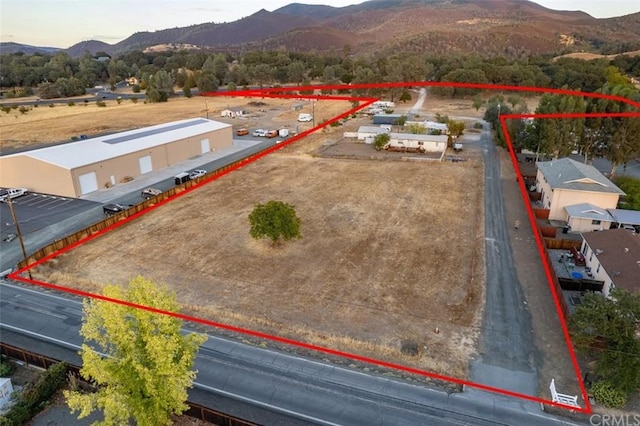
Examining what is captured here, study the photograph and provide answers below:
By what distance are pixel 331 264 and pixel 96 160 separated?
84.5ft

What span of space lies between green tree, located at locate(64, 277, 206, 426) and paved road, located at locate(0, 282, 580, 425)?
323 cm

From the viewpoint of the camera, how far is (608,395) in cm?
1398

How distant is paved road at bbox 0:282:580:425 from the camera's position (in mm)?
13656

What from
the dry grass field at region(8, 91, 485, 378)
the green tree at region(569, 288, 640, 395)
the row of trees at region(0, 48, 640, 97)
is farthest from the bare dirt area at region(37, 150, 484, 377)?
the row of trees at region(0, 48, 640, 97)

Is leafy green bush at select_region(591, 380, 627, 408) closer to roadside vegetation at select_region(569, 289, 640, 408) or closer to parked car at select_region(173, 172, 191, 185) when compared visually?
roadside vegetation at select_region(569, 289, 640, 408)

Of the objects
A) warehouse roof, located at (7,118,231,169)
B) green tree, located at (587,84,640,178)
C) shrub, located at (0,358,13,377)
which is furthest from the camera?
warehouse roof, located at (7,118,231,169)

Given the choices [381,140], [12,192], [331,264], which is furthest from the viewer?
[381,140]

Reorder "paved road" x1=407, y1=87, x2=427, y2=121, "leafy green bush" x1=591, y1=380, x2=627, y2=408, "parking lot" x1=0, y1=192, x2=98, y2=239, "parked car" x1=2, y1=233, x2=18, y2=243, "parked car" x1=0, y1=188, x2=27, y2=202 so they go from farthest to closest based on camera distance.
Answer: "paved road" x1=407, y1=87, x2=427, y2=121
"parked car" x1=0, y1=188, x2=27, y2=202
"parking lot" x1=0, y1=192, x2=98, y2=239
"parked car" x1=2, y1=233, x2=18, y2=243
"leafy green bush" x1=591, y1=380, x2=627, y2=408

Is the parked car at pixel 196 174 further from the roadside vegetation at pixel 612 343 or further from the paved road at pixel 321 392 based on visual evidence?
the roadside vegetation at pixel 612 343

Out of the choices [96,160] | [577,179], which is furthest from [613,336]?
[96,160]

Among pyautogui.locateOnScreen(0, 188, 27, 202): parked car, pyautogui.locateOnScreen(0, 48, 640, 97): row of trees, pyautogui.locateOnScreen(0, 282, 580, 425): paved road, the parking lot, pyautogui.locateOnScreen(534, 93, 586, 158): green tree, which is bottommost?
pyautogui.locateOnScreen(0, 282, 580, 425): paved road

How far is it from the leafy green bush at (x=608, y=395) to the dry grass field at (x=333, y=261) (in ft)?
14.1

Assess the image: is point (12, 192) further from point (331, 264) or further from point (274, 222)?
point (331, 264)

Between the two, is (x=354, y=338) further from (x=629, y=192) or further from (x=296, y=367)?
(x=629, y=192)
